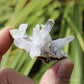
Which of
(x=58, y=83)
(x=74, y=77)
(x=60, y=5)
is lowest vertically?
(x=74, y=77)

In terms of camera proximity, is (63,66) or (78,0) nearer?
(63,66)

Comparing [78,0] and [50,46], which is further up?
[50,46]

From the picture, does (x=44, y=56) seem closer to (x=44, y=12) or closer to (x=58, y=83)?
(x=58, y=83)

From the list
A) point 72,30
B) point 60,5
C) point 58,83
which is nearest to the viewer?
point 58,83

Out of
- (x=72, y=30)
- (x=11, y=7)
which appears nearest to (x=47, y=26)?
(x=72, y=30)

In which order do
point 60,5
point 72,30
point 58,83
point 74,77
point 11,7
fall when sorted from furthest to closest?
point 11,7
point 60,5
point 72,30
point 74,77
point 58,83

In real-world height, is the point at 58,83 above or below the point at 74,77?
above

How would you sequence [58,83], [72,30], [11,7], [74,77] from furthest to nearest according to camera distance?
1. [11,7]
2. [72,30]
3. [74,77]
4. [58,83]

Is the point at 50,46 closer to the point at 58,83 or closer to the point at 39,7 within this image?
the point at 58,83

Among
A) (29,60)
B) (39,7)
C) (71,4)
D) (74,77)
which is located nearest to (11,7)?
(39,7)
